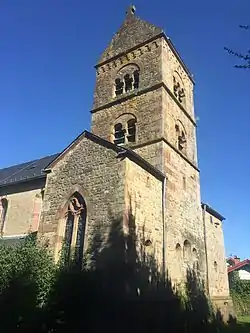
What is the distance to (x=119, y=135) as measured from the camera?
19641 millimetres

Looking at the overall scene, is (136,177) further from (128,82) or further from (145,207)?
(128,82)

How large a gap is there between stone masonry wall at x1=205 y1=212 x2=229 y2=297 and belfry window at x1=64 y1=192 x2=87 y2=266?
386 inches

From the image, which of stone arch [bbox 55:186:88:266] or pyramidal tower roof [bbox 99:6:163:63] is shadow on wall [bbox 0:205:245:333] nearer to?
stone arch [bbox 55:186:88:266]

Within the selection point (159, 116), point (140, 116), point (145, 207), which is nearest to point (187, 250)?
point (145, 207)

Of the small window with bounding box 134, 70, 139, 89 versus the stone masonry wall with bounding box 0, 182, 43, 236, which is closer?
the stone masonry wall with bounding box 0, 182, 43, 236

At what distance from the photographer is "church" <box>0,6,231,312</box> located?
44.2 ft

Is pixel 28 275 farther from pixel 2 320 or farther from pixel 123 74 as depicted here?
pixel 123 74

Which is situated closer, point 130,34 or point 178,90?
point 178,90

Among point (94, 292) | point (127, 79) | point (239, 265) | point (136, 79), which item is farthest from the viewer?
point (239, 265)

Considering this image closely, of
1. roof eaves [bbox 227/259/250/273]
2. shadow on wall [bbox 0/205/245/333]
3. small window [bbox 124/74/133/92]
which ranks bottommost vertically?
shadow on wall [bbox 0/205/245/333]

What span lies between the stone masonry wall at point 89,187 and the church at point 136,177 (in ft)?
0.16

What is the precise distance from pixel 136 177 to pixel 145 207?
1.43m

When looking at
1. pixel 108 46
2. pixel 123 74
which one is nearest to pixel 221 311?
pixel 123 74

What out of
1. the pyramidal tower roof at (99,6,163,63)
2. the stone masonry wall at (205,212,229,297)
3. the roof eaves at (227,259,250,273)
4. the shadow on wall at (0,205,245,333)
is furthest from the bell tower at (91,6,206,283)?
the roof eaves at (227,259,250,273)
